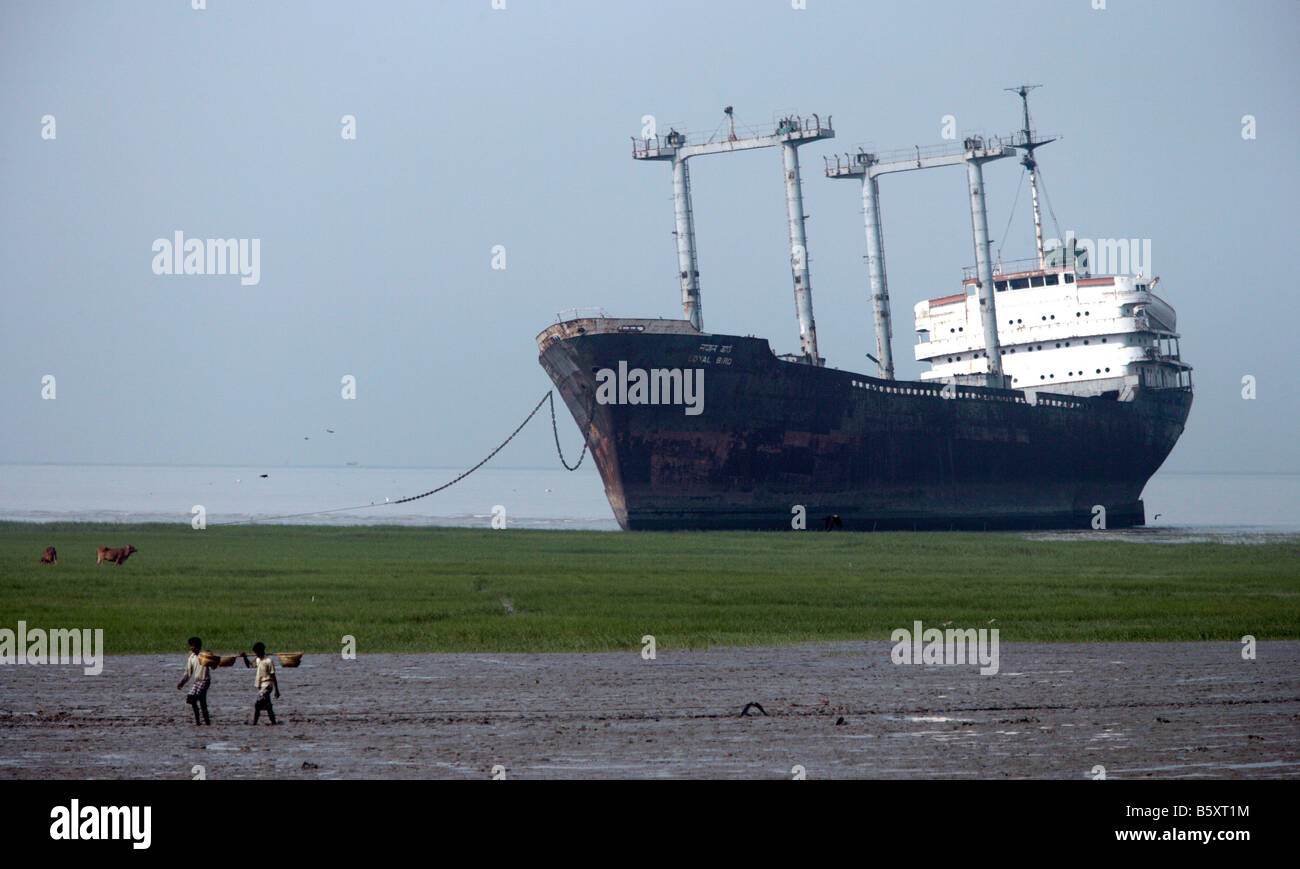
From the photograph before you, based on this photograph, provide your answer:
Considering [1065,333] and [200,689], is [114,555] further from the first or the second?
[1065,333]

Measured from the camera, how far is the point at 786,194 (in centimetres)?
5303

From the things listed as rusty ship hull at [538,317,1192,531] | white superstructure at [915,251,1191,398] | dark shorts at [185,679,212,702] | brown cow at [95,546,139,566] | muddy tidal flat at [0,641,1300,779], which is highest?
white superstructure at [915,251,1191,398]

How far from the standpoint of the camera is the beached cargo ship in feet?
151

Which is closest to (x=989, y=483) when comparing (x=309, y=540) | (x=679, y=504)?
(x=679, y=504)

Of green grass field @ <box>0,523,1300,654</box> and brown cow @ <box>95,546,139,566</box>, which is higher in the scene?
brown cow @ <box>95,546,139,566</box>

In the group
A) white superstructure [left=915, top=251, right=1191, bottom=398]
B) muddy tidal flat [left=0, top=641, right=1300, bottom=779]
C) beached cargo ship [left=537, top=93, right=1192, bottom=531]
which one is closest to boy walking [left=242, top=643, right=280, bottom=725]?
muddy tidal flat [left=0, top=641, right=1300, bottom=779]

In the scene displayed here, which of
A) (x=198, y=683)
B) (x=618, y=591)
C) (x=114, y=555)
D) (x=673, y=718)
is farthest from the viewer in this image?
(x=114, y=555)

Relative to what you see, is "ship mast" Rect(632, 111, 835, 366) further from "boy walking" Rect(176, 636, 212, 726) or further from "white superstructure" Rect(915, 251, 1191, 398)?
"boy walking" Rect(176, 636, 212, 726)

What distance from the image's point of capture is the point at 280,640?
19484 mm

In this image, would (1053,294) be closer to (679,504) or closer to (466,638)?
(679,504)

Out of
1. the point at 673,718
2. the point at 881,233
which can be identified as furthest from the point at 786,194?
the point at 673,718

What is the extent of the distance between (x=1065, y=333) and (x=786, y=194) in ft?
64.0

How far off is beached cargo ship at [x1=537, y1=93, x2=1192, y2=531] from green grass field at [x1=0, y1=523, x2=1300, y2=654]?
4.67 m
